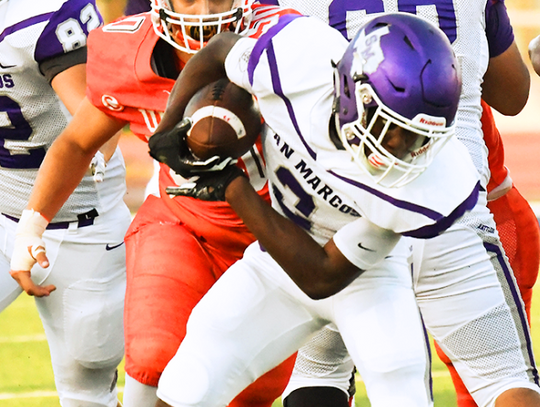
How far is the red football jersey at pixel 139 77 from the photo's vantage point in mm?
2830

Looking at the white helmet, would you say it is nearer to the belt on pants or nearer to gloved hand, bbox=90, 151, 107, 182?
gloved hand, bbox=90, 151, 107, 182

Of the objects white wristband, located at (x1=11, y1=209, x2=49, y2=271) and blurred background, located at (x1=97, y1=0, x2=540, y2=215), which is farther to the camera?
blurred background, located at (x1=97, y1=0, x2=540, y2=215)

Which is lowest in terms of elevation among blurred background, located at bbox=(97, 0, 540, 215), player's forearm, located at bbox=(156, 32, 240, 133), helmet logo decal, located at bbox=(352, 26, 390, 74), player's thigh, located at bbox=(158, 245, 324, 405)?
blurred background, located at bbox=(97, 0, 540, 215)

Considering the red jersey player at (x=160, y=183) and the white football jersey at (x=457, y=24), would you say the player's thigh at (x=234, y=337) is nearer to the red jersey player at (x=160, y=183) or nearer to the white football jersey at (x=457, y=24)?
the red jersey player at (x=160, y=183)

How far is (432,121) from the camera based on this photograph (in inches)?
85.7

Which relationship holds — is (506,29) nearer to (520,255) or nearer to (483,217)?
(483,217)

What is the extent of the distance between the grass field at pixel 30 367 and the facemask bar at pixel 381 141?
2196mm

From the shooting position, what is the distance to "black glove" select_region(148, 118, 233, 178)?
95.5 inches

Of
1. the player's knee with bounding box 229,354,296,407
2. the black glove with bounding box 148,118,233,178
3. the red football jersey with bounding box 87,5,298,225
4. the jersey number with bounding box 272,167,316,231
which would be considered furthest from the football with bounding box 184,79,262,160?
the player's knee with bounding box 229,354,296,407

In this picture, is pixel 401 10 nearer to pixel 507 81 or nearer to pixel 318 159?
pixel 507 81

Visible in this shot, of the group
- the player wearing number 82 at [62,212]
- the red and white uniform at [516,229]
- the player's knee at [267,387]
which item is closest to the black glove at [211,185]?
the player's knee at [267,387]

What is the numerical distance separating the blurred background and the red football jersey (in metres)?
5.42

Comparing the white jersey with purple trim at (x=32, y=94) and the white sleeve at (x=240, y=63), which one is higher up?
the white sleeve at (x=240, y=63)

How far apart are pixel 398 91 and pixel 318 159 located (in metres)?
0.33
